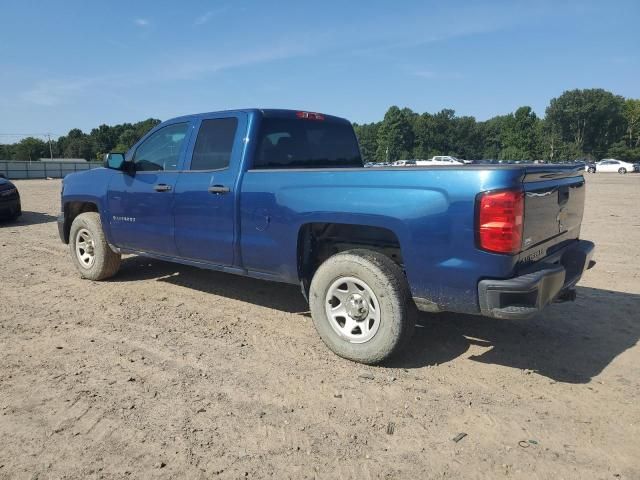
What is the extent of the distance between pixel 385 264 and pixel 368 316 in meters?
0.43

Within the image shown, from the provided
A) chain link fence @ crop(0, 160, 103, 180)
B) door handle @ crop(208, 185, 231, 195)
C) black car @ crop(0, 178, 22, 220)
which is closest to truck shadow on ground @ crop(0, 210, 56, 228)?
black car @ crop(0, 178, 22, 220)

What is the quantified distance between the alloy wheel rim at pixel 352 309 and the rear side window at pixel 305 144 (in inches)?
56.6

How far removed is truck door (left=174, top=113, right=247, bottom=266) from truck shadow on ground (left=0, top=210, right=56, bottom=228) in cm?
885

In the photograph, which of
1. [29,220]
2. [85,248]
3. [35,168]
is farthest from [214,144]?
[35,168]

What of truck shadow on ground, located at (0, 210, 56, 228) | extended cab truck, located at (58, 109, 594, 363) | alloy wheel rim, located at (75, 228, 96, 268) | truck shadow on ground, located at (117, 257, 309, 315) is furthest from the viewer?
truck shadow on ground, located at (0, 210, 56, 228)

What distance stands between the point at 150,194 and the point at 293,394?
2.90 meters

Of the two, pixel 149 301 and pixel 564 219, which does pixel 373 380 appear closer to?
pixel 564 219

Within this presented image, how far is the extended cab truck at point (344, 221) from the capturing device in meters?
3.09

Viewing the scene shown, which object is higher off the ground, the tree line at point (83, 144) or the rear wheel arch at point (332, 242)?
the tree line at point (83, 144)

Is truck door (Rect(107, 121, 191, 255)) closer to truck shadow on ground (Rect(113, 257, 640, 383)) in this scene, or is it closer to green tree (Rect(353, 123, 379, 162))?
truck shadow on ground (Rect(113, 257, 640, 383))

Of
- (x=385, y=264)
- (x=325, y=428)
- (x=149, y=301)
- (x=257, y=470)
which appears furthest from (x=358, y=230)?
(x=149, y=301)

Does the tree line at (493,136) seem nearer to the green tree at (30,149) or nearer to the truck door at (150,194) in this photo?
the green tree at (30,149)

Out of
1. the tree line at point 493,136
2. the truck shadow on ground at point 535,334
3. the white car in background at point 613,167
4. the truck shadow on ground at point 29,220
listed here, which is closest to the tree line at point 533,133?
the tree line at point 493,136

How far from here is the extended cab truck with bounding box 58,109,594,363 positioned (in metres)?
3.09
